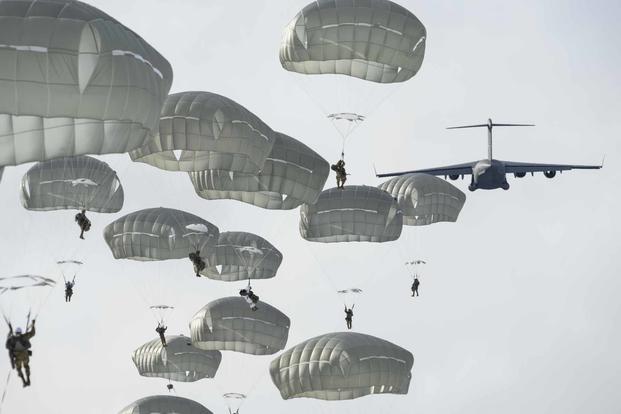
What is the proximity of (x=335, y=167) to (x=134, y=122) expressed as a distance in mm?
22094

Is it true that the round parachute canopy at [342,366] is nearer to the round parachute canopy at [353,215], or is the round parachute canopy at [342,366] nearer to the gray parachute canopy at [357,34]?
the round parachute canopy at [353,215]

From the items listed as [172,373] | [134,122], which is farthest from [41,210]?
[134,122]

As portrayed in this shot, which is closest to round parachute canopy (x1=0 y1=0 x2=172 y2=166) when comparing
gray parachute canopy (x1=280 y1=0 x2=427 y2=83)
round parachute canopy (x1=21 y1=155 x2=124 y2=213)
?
gray parachute canopy (x1=280 y1=0 x2=427 y2=83)

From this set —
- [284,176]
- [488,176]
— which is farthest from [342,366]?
[488,176]

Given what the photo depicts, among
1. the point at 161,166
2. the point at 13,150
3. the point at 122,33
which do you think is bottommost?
the point at 13,150

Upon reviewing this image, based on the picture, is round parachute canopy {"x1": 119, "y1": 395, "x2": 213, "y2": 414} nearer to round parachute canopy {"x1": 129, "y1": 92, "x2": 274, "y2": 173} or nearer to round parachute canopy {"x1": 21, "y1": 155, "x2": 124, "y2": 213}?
round parachute canopy {"x1": 21, "y1": 155, "x2": 124, "y2": 213}

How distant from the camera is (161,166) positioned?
61.8m

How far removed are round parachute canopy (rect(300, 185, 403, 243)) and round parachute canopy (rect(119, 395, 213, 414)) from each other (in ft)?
31.3

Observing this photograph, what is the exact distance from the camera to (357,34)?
6022 centimetres

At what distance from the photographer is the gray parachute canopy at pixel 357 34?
2370 inches

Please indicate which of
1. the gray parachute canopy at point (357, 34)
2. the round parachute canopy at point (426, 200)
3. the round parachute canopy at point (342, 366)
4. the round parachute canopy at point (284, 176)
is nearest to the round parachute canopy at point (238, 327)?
the round parachute canopy at point (342, 366)

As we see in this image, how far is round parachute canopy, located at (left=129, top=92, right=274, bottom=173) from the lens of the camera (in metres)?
56.7

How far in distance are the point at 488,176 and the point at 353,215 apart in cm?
3390

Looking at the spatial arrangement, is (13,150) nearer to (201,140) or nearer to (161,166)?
(201,140)
